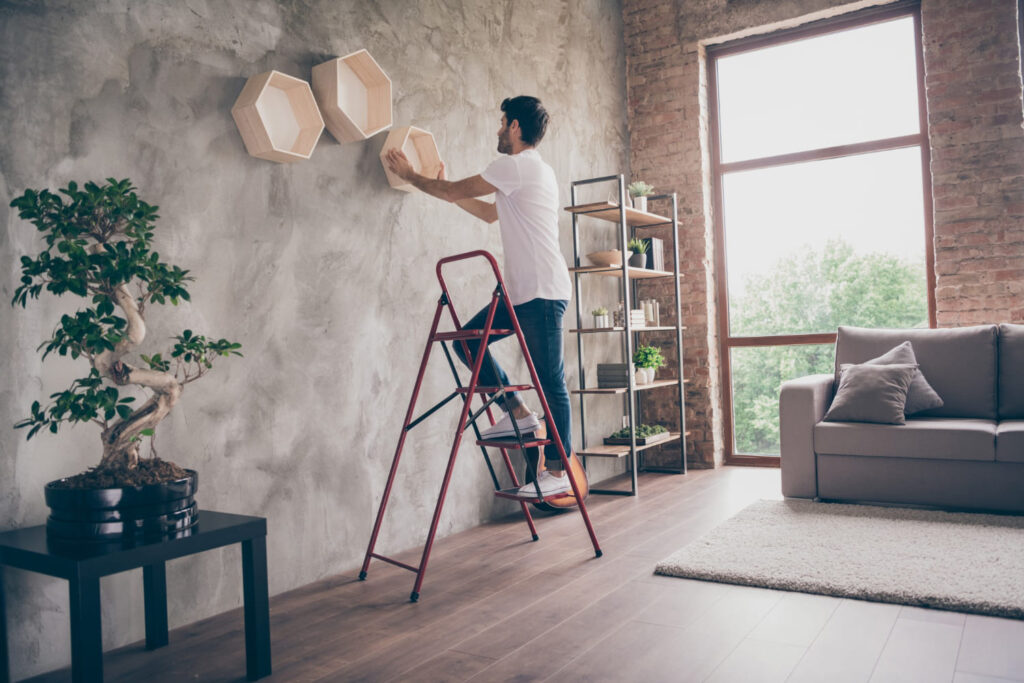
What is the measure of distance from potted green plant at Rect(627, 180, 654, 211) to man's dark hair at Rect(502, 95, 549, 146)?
6.24 feet

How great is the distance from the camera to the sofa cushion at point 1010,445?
3432mm

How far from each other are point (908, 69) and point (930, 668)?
14.0 feet

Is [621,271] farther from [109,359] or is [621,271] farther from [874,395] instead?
[109,359]

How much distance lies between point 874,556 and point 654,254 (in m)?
2.65

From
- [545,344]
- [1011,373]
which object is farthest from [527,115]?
[1011,373]

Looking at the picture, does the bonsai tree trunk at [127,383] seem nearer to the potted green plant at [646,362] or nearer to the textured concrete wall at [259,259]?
the textured concrete wall at [259,259]

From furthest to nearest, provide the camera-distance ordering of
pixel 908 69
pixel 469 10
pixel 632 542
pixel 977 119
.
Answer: pixel 908 69 < pixel 977 119 < pixel 469 10 < pixel 632 542

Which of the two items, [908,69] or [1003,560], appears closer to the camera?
[1003,560]

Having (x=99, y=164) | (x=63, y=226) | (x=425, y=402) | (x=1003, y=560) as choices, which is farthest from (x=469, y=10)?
(x=1003, y=560)

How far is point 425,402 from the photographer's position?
3469mm

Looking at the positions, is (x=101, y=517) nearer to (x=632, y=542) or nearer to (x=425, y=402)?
(x=425, y=402)

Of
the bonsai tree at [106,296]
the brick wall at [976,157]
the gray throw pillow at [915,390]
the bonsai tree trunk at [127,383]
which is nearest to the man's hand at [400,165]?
the bonsai tree at [106,296]

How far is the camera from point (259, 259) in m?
2.73

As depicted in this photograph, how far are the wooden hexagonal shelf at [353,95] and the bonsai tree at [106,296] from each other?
1.11 meters
